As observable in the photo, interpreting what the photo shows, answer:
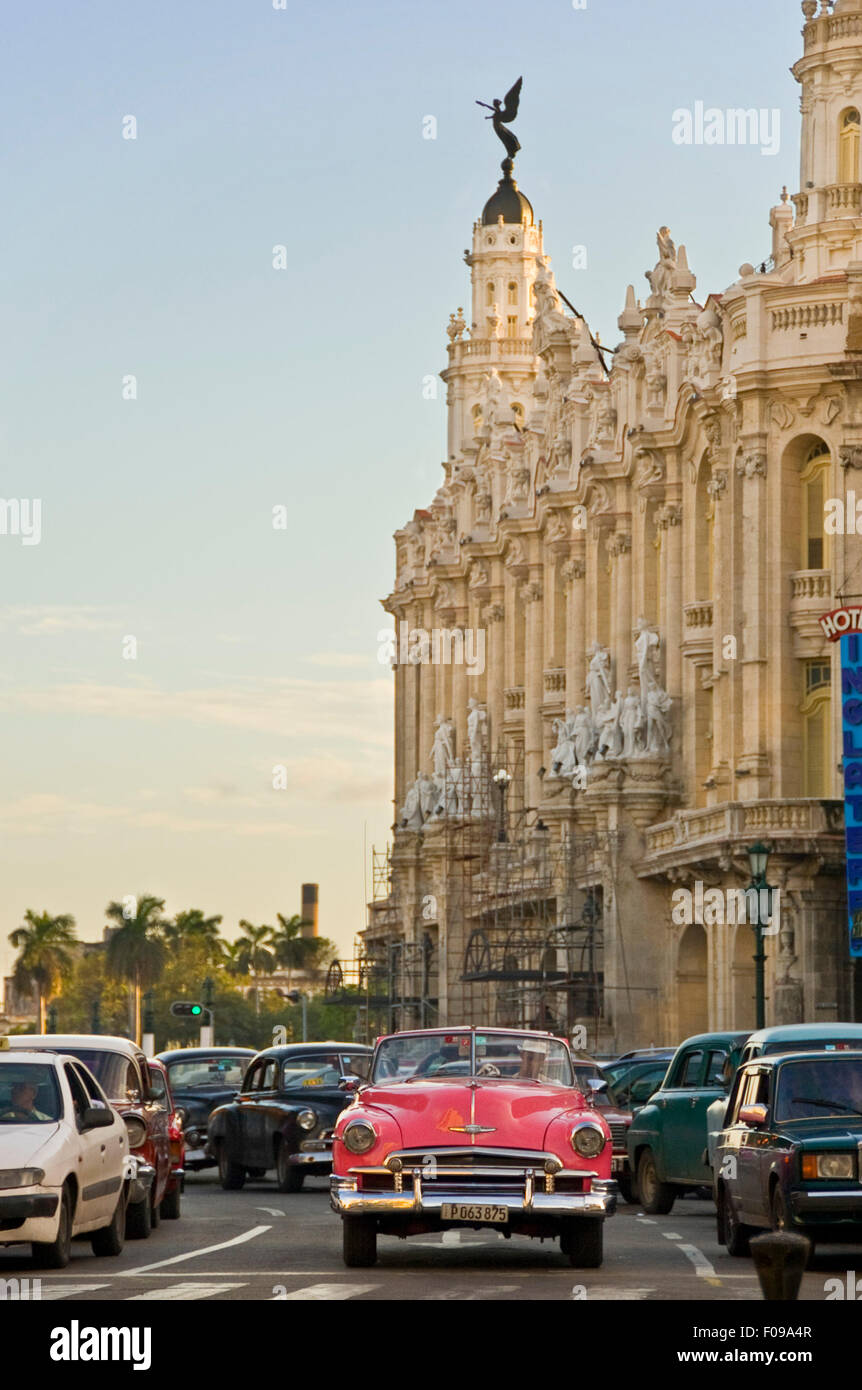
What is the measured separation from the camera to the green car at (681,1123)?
25156 mm

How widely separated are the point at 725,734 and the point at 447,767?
31.8 meters

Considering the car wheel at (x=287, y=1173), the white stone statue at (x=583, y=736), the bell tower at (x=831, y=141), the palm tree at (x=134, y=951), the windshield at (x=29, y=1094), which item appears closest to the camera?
the windshield at (x=29, y=1094)

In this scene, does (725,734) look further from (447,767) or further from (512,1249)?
(512,1249)

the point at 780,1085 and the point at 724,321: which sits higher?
the point at 724,321

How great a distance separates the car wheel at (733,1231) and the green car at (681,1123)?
3931 mm

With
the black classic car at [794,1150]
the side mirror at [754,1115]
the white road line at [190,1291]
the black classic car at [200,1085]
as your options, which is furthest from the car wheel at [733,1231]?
the black classic car at [200,1085]

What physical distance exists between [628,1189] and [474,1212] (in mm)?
11301

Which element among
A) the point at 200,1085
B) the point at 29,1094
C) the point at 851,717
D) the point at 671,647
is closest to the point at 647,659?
the point at 671,647

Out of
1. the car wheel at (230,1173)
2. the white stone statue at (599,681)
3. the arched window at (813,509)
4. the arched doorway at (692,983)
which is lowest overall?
the car wheel at (230,1173)

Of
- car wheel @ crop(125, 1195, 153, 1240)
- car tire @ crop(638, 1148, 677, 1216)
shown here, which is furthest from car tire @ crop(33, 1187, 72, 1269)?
car tire @ crop(638, 1148, 677, 1216)

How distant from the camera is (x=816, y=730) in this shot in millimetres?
56188

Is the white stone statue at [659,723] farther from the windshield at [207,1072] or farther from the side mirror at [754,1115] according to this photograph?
the side mirror at [754,1115]
